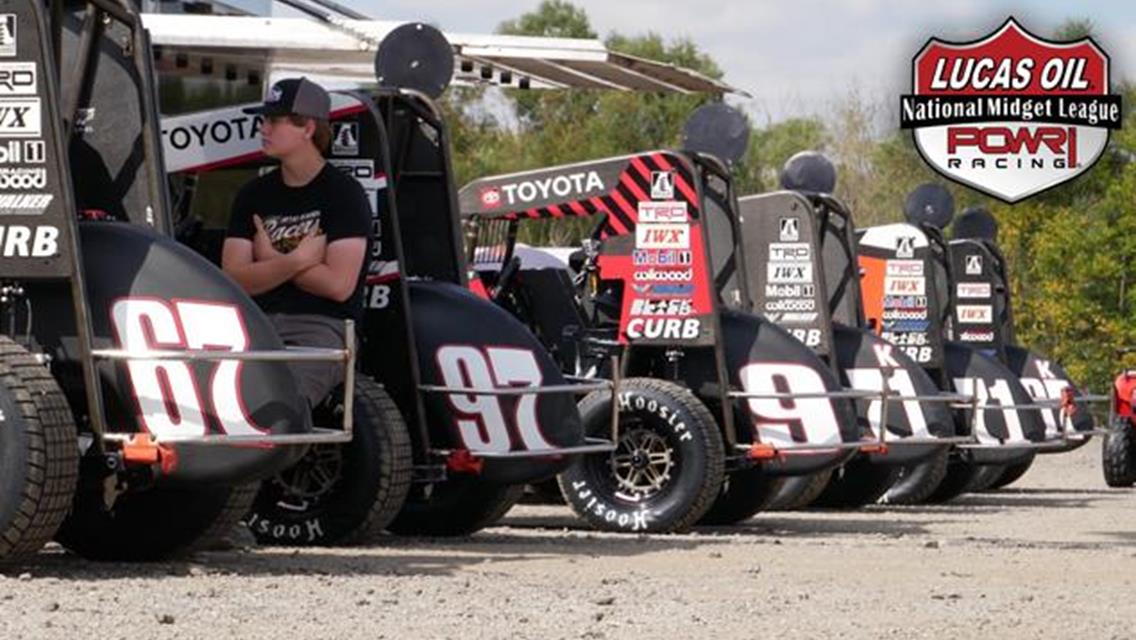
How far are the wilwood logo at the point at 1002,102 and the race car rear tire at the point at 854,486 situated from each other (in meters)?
9.40

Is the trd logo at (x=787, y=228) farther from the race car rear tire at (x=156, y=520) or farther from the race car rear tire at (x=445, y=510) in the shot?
the race car rear tire at (x=156, y=520)

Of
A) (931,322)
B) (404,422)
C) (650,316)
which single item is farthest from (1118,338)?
(404,422)

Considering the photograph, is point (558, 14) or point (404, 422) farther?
point (558, 14)

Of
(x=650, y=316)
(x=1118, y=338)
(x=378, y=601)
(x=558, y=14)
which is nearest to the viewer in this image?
(x=378, y=601)

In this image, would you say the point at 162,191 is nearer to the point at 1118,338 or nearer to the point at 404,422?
the point at 404,422

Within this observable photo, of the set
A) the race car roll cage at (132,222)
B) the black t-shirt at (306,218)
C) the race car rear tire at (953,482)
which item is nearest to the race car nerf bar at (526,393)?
the black t-shirt at (306,218)

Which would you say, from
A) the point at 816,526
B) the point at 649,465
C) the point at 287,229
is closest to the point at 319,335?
the point at 287,229

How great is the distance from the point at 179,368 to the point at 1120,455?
58.9ft

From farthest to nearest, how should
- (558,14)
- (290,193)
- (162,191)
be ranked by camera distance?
(558,14), (290,193), (162,191)

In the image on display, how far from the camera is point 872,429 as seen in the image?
1939cm

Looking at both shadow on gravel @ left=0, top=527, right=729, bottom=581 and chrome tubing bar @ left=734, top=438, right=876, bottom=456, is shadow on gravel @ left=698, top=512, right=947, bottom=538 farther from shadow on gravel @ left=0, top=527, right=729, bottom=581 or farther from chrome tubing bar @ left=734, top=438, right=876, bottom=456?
shadow on gravel @ left=0, top=527, right=729, bottom=581

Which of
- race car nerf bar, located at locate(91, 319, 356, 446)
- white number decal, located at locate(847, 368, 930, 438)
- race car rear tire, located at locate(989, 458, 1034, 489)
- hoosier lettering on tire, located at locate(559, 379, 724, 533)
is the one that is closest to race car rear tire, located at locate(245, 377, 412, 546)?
race car nerf bar, located at locate(91, 319, 356, 446)

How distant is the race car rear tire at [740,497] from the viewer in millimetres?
17125

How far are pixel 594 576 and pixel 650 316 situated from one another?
500 centimetres
